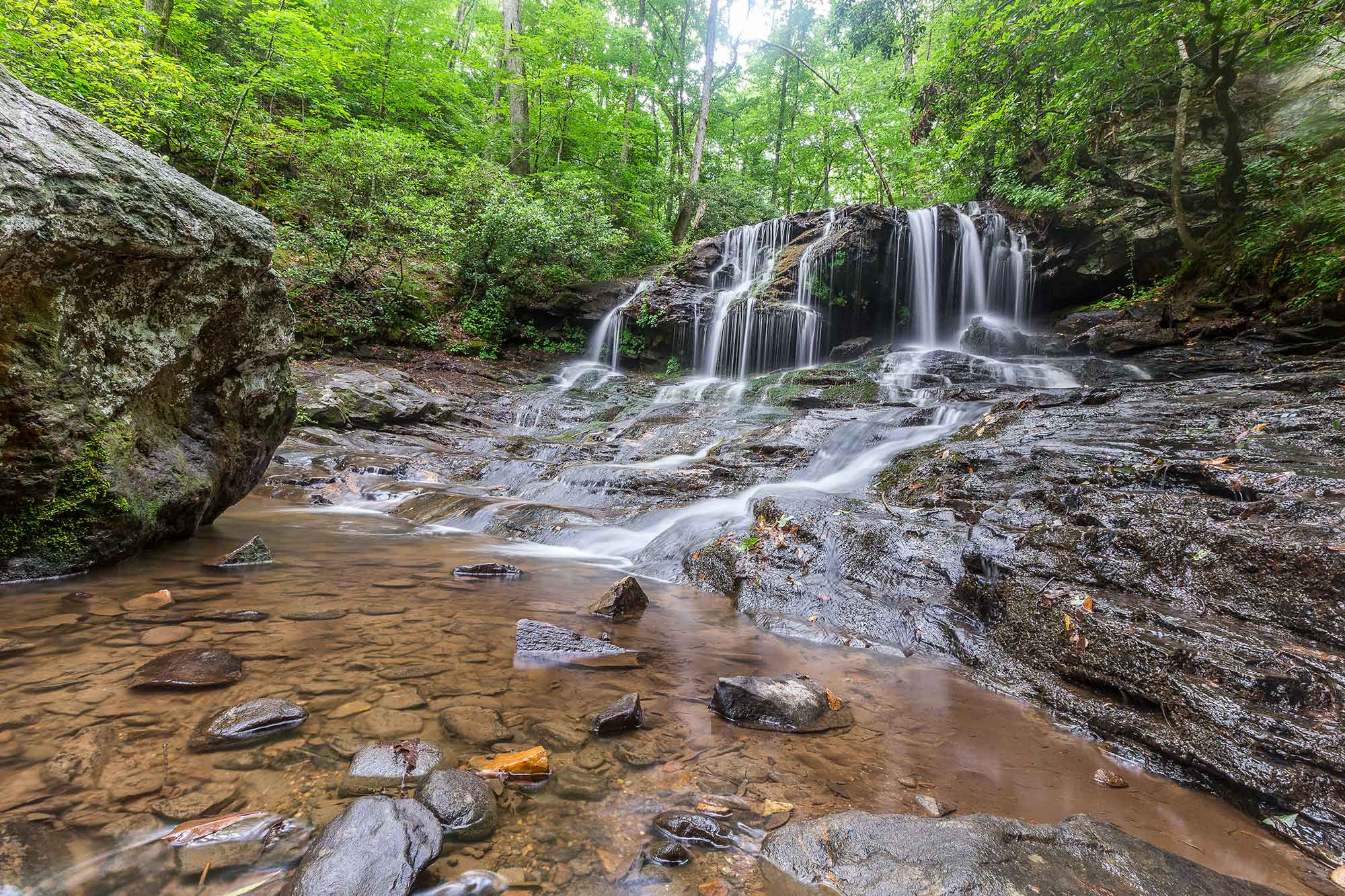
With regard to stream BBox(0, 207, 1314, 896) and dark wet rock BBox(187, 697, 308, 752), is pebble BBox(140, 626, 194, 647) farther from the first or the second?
dark wet rock BBox(187, 697, 308, 752)

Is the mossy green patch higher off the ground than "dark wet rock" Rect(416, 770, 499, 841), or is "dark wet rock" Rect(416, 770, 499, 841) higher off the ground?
the mossy green patch

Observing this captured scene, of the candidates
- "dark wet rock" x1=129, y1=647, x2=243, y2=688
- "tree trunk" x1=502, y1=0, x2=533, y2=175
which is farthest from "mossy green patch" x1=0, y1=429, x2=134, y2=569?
"tree trunk" x1=502, y1=0, x2=533, y2=175

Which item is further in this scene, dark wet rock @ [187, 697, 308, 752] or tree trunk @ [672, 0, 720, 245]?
tree trunk @ [672, 0, 720, 245]

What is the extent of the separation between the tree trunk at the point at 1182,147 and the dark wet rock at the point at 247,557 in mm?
13559

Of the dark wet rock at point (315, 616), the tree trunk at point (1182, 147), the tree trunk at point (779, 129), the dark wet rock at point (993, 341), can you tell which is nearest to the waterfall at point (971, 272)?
the dark wet rock at point (993, 341)

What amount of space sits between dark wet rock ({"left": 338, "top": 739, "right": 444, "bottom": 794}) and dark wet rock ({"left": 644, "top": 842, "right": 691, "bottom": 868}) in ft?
2.40

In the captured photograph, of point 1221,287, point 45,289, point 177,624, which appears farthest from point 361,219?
point 1221,287

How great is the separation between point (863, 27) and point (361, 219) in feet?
49.2

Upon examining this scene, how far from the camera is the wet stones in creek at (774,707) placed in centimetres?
221

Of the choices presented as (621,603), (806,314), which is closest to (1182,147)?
(806,314)

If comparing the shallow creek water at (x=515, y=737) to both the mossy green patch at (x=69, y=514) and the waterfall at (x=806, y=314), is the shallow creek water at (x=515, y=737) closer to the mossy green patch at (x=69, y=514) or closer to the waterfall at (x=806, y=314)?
the mossy green patch at (x=69, y=514)

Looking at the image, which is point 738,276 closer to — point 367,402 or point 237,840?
point 367,402

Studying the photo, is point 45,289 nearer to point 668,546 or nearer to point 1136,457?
point 668,546

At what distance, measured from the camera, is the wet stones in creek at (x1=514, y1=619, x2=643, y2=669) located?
8.81 feet
